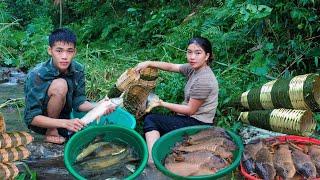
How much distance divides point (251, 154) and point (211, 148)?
1.04 ft

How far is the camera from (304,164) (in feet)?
10.5

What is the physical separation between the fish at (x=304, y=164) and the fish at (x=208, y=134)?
0.56m

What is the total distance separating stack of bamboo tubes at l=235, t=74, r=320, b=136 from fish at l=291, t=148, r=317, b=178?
0.43 meters

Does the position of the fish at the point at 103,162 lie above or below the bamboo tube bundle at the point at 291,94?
below

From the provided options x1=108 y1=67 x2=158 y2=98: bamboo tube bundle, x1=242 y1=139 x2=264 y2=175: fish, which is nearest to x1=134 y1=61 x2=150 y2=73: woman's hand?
x1=108 y1=67 x2=158 y2=98: bamboo tube bundle

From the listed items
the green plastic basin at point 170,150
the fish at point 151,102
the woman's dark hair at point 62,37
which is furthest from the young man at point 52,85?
the green plastic basin at point 170,150

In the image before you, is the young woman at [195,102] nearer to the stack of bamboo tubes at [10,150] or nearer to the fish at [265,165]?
the fish at [265,165]

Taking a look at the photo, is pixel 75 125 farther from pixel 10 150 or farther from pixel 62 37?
pixel 62 37

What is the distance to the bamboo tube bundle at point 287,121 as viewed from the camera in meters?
3.71

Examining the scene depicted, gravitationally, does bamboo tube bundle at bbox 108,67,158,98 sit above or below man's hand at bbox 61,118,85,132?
above

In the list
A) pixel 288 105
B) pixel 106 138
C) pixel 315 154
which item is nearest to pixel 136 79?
pixel 106 138

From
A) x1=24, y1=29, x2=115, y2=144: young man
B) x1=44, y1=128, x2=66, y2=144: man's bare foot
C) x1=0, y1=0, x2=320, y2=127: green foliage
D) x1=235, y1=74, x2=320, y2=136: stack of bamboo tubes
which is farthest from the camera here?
x1=0, y1=0, x2=320, y2=127: green foliage

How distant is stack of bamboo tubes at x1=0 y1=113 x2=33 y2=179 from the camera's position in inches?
117

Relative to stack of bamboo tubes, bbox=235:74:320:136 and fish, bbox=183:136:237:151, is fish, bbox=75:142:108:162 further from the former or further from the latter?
stack of bamboo tubes, bbox=235:74:320:136
